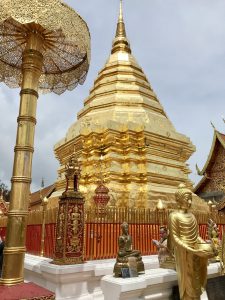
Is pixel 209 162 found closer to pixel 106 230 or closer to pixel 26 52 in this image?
pixel 106 230

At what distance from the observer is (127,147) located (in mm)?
12453

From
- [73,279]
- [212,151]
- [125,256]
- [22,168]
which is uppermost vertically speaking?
[212,151]

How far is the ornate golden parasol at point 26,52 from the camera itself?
3.65 m

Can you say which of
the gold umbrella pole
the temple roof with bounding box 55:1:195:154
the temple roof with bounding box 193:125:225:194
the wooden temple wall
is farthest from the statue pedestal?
the temple roof with bounding box 193:125:225:194

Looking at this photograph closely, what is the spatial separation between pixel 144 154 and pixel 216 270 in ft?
22.8

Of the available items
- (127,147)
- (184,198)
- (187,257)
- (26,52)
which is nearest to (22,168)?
(26,52)

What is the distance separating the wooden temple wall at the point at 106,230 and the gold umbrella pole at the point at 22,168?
343 centimetres

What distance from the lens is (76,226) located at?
240 inches

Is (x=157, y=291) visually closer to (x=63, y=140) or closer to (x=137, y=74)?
(x=63, y=140)

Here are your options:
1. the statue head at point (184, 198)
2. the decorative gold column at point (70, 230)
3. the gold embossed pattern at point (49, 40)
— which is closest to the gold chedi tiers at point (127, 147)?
the decorative gold column at point (70, 230)

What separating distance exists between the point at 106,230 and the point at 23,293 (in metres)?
4.24

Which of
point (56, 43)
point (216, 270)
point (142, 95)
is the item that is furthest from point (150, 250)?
point (142, 95)

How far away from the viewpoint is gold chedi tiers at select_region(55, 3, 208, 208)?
38.5 feet

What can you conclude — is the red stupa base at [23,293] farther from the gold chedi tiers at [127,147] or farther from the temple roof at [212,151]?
the temple roof at [212,151]
